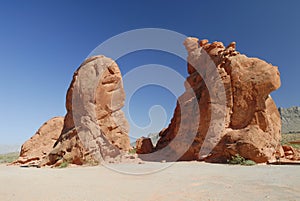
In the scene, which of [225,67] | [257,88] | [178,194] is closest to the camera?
[178,194]

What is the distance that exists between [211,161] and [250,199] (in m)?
8.59

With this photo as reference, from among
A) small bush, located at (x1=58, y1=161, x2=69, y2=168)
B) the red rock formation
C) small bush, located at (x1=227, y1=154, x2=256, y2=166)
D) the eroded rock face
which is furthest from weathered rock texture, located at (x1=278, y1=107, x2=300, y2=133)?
small bush, located at (x1=58, y1=161, x2=69, y2=168)

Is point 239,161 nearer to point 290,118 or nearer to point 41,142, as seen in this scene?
point 41,142

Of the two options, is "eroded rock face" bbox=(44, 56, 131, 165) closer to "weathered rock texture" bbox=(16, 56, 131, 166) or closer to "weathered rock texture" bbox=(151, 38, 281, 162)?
"weathered rock texture" bbox=(16, 56, 131, 166)

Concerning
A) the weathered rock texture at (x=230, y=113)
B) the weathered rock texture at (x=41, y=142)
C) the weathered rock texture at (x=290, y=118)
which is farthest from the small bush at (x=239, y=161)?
the weathered rock texture at (x=290, y=118)

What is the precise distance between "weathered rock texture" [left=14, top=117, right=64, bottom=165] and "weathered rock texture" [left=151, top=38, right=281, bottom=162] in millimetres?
10617

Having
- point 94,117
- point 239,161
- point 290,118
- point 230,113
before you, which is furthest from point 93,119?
point 290,118

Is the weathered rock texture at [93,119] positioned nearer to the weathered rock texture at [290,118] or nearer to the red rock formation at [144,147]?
the red rock formation at [144,147]

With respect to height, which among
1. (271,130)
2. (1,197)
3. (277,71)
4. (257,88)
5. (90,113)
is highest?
(277,71)

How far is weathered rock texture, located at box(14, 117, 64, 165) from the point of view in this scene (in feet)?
61.0

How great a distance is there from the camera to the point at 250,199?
4.21 meters

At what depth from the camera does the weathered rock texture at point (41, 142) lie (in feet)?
61.0

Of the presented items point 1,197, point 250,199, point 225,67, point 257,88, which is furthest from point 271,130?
point 1,197

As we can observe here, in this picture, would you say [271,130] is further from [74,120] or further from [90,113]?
[74,120]
